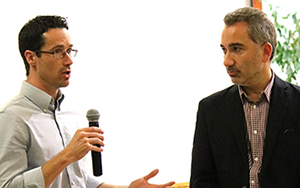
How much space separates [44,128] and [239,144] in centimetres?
102

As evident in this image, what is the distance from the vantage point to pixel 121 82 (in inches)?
174

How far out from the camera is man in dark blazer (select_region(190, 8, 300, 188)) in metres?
2.28

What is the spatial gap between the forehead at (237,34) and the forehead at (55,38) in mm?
867

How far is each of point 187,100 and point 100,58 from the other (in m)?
1.04

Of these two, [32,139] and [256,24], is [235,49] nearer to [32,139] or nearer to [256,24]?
[256,24]

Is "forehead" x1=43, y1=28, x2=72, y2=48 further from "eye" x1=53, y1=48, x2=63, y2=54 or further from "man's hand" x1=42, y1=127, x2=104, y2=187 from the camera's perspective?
"man's hand" x1=42, y1=127, x2=104, y2=187

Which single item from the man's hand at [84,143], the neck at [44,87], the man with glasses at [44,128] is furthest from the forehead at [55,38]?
the man's hand at [84,143]

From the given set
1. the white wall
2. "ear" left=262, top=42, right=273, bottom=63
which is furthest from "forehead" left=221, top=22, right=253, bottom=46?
the white wall

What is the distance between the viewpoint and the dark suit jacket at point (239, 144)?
7.44ft

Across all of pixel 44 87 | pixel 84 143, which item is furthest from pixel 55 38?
pixel 84 143

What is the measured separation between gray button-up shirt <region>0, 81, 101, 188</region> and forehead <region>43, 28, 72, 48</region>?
25cm

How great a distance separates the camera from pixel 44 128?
2.38m

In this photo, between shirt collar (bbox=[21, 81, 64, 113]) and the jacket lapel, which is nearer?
the jacket lapel

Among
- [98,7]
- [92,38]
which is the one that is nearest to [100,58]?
[92,38]
